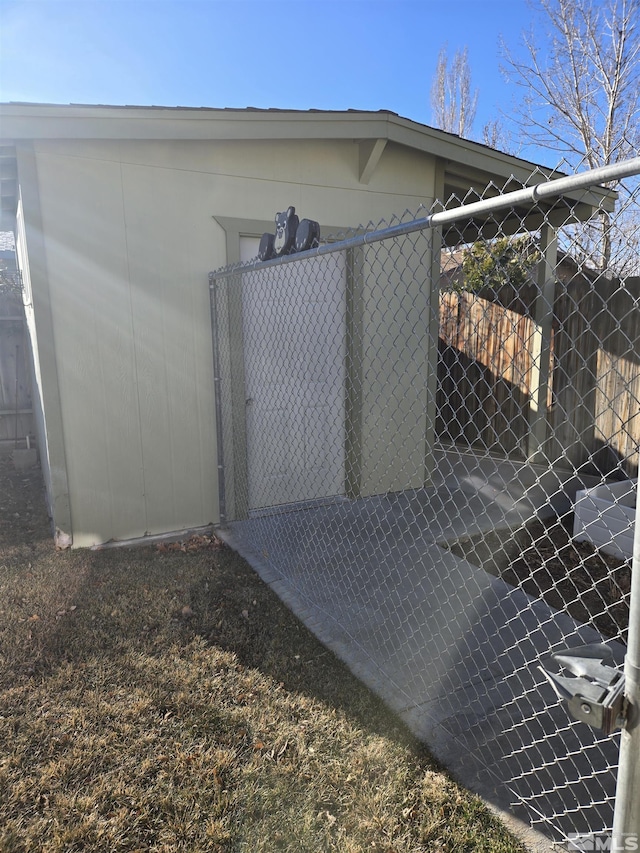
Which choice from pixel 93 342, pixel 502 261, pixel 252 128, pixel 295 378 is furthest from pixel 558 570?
pixel 502 261

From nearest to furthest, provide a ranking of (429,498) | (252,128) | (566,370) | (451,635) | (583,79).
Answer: (451,635) → (252,128) → (429,498) → (566,370) → (583,79)

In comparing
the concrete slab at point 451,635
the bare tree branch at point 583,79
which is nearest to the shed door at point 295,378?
the concrete slab at point 451,635

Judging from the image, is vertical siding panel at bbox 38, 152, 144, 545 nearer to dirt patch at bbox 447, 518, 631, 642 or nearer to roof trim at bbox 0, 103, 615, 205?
roof trim at bbox 0, 103, 615, 205

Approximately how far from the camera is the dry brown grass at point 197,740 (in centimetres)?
177

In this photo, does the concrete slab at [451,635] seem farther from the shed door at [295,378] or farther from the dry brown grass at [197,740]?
the shed door at [295,378]

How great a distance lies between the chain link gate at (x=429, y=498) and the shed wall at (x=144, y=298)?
261 mm

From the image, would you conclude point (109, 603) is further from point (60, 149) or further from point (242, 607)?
point (60, 149)

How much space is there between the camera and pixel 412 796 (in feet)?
6.20

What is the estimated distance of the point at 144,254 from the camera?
4.13 metres

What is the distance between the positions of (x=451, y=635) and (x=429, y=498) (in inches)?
69.7

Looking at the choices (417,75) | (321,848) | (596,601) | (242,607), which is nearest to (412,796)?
(321,848)

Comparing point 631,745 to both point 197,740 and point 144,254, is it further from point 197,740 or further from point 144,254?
point 144,254

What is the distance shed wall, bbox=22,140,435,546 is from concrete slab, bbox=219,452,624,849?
32.4 inches

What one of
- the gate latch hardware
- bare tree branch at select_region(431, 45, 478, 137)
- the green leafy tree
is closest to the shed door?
the green leafy tree
